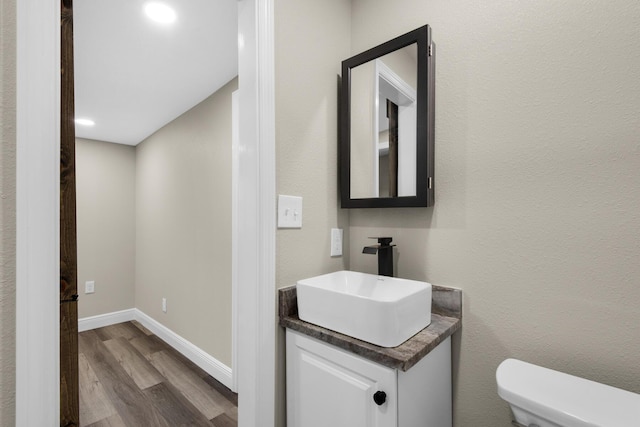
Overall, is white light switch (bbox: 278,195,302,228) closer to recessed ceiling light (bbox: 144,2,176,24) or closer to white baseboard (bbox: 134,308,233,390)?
recessed ceiling light (bbox: 144,2,176,24)

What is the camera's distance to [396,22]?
1.30 meters

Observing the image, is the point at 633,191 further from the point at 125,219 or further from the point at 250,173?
the point at 125,219

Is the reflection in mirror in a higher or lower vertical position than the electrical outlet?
higher

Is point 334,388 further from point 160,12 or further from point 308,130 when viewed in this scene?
point 160,12

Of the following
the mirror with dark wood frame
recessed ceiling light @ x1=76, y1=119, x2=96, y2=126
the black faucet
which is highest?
recessed ceiling light @ x1=76, y1=119, x2=96, y2=126

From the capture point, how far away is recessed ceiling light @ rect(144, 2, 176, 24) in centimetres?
145

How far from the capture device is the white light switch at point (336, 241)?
4.46ft

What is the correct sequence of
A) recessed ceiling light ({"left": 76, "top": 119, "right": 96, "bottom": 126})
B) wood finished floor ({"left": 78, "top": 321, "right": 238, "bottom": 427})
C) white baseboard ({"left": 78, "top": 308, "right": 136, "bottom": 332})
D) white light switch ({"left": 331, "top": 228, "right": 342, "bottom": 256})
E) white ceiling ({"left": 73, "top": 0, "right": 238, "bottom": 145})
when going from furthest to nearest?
white baseboard ({"left": 78, "top": 308, "right": 136, "bottom": 332}) → recessed ceiling light ({"left": 76, "top": 119, "right": 96, "bottom": 126}) → wood finished floor ({"left": 78, "top": 321, "right": 238, "bottom": 427}) → white ceiling ({"left": 73, "top": 0, "right": 238, "bottom": 145}) → white light switch ({"left": 331, "top": 228, "right": 342, "bottom": 256})

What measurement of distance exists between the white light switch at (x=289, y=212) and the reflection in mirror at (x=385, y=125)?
287mm

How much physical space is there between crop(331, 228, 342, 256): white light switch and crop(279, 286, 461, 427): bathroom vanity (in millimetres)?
287

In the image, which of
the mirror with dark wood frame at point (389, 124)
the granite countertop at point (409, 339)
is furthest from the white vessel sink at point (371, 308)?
the mirror with dark wood frame at point (389, 124)

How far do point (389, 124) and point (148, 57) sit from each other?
166 cm

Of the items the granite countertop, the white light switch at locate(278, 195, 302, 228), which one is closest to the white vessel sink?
the granite countertop

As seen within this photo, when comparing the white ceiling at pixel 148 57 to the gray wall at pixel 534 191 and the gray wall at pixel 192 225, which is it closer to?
the gray wall at pixel 192 225
